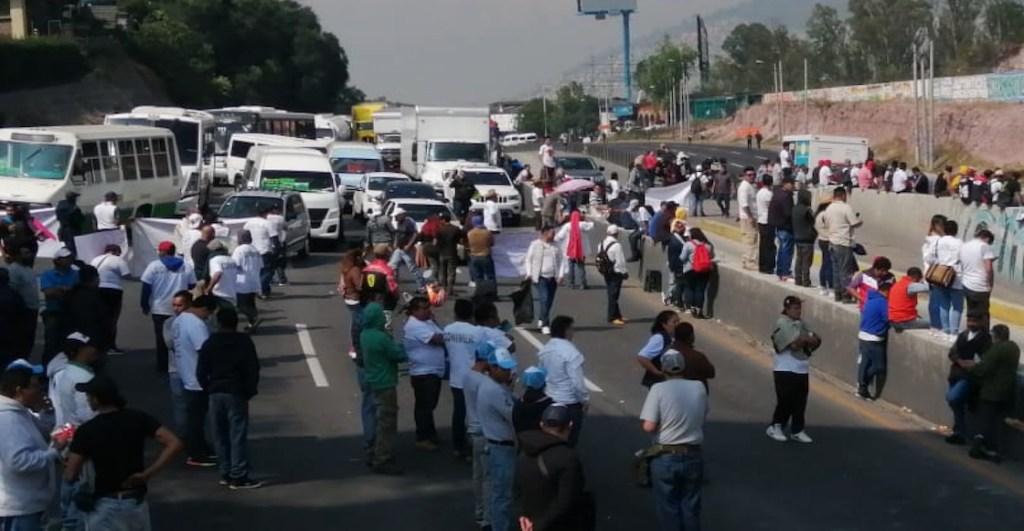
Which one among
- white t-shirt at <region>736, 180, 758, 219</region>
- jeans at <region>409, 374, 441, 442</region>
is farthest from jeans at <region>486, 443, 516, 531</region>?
white t-shirt at <region>736, 180, 758, 219</region>

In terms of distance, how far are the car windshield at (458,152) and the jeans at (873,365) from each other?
30.0 m

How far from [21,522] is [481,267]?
628 inches

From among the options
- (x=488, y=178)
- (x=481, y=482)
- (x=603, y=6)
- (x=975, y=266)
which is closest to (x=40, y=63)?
(x=488, y=178)

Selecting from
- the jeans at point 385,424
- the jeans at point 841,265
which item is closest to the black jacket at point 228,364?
the jeans at point 385,424

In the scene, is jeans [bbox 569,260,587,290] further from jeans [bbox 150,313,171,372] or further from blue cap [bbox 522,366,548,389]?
blue cap [bbox 522,366,548,389]

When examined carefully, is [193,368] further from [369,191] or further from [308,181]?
[369,191]

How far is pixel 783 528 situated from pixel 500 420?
8.78 feet

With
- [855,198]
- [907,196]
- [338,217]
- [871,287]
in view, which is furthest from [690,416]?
[855,198]

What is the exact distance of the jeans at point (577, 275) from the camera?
27.4 meters

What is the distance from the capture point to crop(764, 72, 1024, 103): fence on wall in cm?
8219

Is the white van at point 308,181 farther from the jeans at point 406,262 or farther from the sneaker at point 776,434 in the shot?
the sneaker at point 776,434

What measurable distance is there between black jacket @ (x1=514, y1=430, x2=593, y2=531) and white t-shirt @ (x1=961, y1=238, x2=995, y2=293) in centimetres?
1207

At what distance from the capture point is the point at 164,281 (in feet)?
56.7

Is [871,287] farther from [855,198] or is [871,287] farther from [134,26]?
[134,26]
